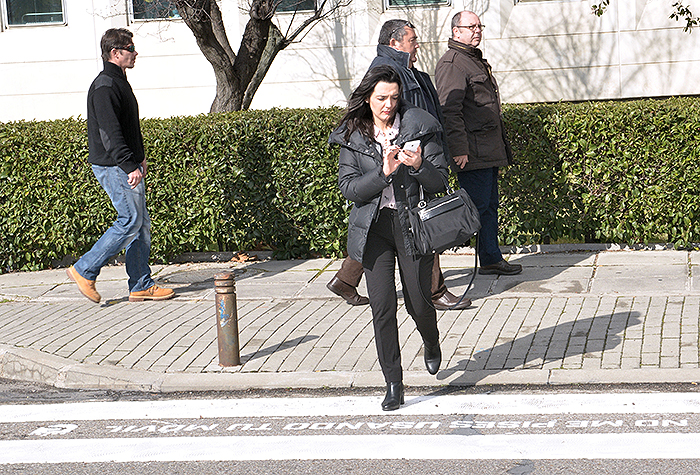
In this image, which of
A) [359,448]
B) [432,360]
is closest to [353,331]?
[432,360]

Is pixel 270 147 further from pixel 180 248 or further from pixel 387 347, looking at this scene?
pixel 387 347

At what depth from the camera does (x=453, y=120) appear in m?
7.25

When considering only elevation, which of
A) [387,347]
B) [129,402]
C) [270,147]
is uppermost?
[270,147]

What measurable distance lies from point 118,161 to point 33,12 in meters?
11.2

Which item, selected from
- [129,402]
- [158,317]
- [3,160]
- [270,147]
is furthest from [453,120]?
[3,160]

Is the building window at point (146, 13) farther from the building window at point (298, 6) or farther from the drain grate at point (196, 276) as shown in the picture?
the drain grate at point (196, 276)

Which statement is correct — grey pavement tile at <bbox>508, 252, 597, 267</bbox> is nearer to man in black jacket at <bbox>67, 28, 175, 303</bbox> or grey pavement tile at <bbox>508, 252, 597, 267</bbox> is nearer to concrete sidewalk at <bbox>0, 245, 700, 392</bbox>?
concrete sidewalk at <bbox>0, 245, 700, 392</bbox>

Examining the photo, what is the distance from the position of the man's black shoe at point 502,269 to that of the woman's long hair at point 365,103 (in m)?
3.18

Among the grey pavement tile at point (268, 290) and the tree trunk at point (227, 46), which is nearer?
the grey pavement tile at point (268, 290)

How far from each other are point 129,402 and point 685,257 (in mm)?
5121

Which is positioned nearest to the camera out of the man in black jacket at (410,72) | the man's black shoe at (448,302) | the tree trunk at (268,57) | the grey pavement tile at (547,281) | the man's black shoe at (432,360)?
the man's black shoe at (432,360)

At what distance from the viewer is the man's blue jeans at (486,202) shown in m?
7.61

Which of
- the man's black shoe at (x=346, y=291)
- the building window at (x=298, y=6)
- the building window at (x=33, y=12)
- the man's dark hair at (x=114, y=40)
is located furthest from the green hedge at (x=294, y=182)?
the building window at (x=33, y=12)

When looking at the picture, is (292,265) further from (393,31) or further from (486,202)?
(393,31)
